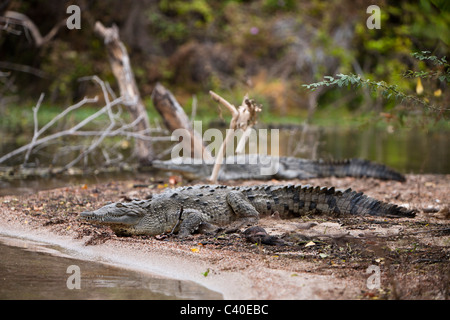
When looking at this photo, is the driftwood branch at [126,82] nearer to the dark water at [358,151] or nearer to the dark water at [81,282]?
the dark water at [358,151]

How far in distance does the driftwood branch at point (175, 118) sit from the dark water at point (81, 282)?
5368 millimetres

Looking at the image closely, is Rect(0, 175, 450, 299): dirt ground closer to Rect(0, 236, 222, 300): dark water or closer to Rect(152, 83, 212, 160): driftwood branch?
Rect(0, 236, 222, 300): dark water

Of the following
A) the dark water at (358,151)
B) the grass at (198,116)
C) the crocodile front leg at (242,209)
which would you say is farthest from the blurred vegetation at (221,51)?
the crocodile front leg at (242,209)

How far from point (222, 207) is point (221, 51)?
18.6 metres

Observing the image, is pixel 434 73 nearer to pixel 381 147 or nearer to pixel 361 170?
pixel 361 170

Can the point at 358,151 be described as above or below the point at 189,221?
above

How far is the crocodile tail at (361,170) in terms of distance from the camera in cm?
875

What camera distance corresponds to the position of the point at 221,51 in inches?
923

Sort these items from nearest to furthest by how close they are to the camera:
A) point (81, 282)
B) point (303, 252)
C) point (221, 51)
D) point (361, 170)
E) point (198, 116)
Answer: point (81, 282)
point (303, 252)
point (361, 170)
point (198, 116)
point (221, 51)

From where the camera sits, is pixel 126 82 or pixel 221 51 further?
pixel 221 51

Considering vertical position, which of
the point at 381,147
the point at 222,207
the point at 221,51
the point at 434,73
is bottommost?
the point at 222,207

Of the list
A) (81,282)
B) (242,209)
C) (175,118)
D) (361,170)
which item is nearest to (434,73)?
(242,209)

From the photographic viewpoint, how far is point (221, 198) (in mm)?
5777
